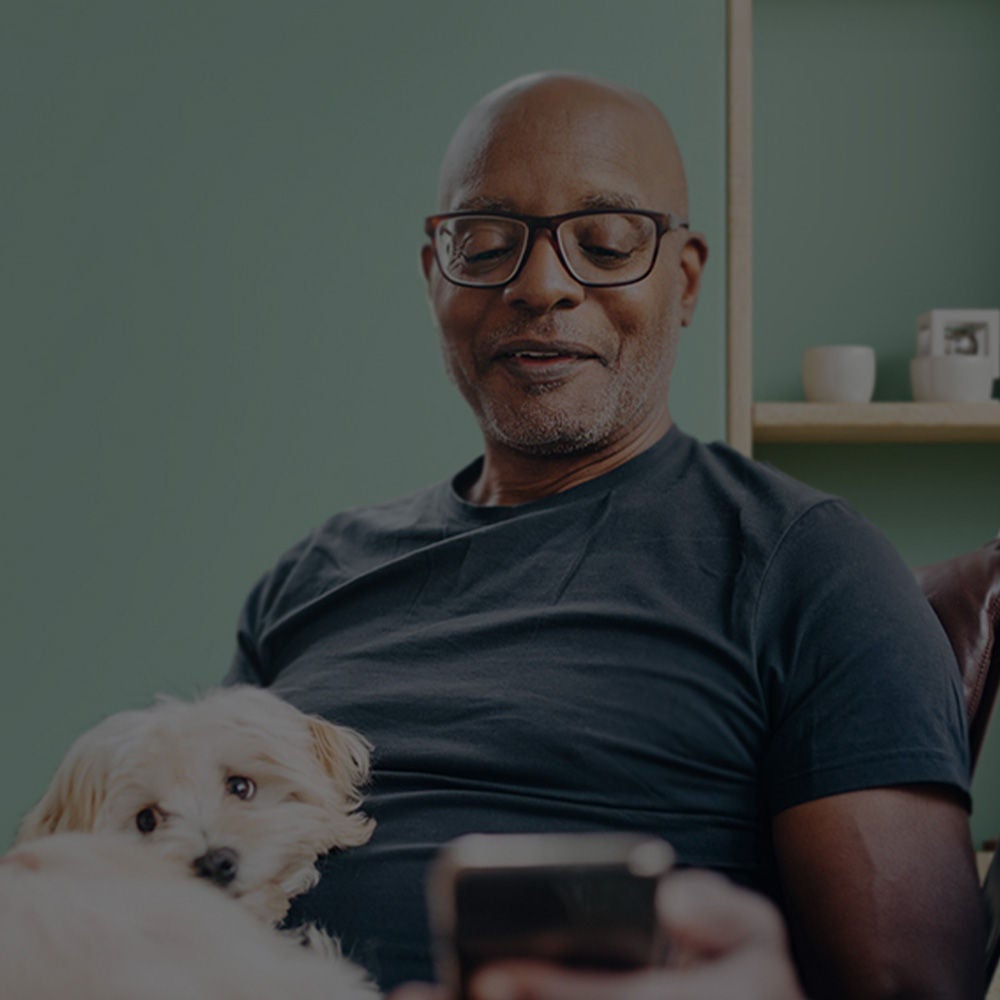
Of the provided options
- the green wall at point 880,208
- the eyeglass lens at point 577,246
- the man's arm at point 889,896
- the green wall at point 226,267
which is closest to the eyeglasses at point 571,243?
the eyeglass lens at point 577,246

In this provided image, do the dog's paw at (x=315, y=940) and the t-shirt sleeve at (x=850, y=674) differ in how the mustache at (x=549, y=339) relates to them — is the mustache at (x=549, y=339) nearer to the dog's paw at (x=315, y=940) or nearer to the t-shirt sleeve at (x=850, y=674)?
the t-shirt sleeve at (x=850, y=674)

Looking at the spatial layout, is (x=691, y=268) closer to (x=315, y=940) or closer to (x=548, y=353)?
(x=548, y=353)

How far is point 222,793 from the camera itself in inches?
35.3

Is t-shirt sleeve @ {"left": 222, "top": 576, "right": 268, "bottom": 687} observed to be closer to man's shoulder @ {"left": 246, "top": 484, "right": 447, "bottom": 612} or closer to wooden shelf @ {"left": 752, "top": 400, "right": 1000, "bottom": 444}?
man's shoulder @ {"left": 246, "top": 484, "right": 447, "bottom": 612}

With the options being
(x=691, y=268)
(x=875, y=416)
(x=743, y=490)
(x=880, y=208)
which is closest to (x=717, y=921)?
(x=743, y=490)

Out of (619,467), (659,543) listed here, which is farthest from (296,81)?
(659,543)

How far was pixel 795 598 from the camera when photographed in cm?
100

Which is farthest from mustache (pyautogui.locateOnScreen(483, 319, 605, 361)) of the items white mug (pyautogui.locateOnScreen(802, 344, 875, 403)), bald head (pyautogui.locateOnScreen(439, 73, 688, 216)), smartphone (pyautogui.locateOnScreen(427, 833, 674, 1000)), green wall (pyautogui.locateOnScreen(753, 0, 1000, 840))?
green wall (pyautogui.locateOnScreen(753, 0, 1000, 840))

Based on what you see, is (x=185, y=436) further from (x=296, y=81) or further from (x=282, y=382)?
(x=296, y=81)

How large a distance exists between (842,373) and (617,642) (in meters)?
1.15

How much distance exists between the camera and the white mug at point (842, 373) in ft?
6.58

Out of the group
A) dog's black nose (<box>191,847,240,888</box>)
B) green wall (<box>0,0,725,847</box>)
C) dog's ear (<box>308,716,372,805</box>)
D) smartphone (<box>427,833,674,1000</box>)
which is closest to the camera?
smartphone (<box>427,833,674,1000</box>)

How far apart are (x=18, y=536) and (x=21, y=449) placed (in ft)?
0.43

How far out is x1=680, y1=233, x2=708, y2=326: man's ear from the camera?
138 centimetres
